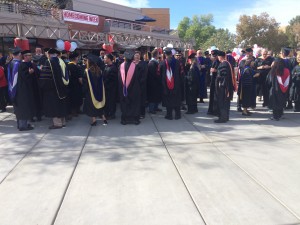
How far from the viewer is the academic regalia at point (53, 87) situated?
670 centimetres

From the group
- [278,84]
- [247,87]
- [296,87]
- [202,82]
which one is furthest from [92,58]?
[296,87]

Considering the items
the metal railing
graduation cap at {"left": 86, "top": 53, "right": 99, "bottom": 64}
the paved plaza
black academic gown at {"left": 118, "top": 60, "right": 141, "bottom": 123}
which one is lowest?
the paved plaza

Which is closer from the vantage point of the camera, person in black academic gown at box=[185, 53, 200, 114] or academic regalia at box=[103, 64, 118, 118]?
academic regalia at box=[103, 64, 118, 118]

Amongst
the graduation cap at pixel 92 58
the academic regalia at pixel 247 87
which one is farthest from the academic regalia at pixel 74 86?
the academic regalia at pixel 247 87

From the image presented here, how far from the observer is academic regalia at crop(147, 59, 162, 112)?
28.0 ft

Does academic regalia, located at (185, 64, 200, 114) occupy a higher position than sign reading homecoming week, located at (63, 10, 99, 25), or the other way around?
sign reading homecoming week, located at (63, 10, 99, 25)

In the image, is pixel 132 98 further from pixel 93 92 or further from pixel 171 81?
pixel 171 81

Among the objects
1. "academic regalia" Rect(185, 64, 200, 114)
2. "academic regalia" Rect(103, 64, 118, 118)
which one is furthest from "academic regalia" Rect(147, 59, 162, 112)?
"academic regalia" Rect(103, 64, 118, 118)

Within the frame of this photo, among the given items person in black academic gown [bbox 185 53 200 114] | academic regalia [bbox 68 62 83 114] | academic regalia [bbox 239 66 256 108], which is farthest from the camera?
person in black academic gown [bbox 185 53 200 114]

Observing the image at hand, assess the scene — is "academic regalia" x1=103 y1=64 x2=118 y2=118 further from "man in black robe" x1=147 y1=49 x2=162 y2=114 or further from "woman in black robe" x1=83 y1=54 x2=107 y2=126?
"man in black robe" x1=147 y1=49 x2=162 y2=114

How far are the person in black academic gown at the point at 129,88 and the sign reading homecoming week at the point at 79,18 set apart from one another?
17.8m

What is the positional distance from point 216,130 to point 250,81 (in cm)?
233

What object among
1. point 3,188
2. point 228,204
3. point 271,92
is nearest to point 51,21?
A: point 271,92

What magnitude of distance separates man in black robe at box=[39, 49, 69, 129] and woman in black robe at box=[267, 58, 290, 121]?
5.18m
